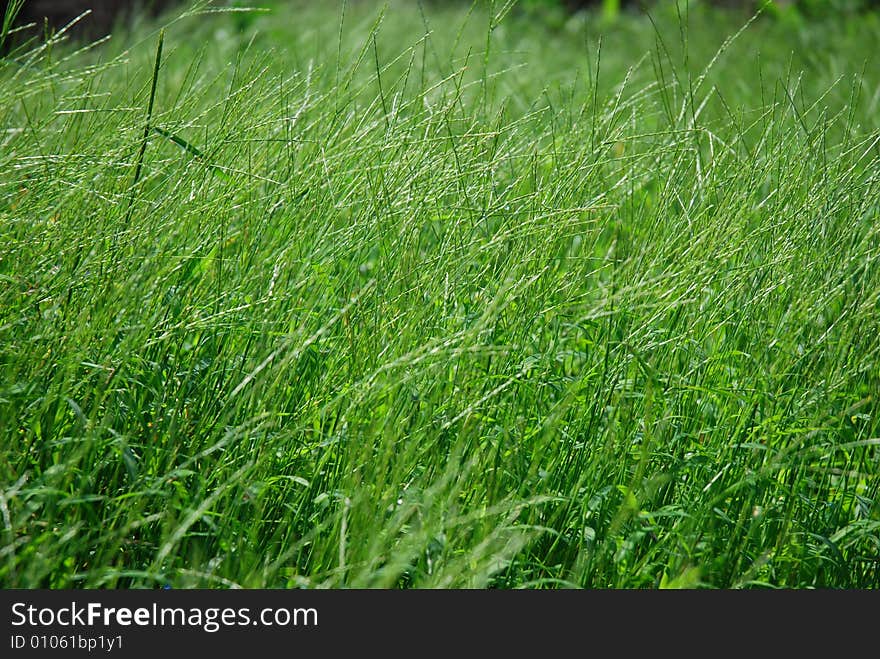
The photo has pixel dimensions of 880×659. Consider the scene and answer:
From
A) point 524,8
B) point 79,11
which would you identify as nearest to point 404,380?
point 79,11

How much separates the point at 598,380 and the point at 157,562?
0.92m

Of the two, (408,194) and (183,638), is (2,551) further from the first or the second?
(408,194)

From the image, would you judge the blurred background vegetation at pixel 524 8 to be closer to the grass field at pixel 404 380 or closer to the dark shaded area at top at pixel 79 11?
the dark shaded area at top at pixel 79 11

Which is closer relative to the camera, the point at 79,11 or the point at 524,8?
the point at 79,11

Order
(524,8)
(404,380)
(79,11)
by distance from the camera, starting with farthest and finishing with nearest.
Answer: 1. (524,8)
2. (79,11)
3. (404,380)

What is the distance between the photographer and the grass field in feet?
4.92

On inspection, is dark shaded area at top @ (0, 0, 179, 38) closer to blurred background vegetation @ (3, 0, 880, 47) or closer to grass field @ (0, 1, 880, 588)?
blurred background vegetation @ (3, 0, 880, 47)

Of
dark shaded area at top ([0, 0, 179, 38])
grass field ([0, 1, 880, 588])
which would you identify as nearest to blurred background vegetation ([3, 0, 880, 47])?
dark shaded area at top ([0, 0, 179, 38])

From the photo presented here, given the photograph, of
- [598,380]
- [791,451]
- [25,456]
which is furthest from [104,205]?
[791,451]

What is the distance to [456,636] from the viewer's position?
4.45 ft

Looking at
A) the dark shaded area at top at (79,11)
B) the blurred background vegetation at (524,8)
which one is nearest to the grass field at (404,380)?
the blurred background vegetation at (524,8)

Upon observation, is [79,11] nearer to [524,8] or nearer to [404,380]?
[524,8]

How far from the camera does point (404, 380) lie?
1.53m

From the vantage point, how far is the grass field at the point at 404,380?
59.0 inches
